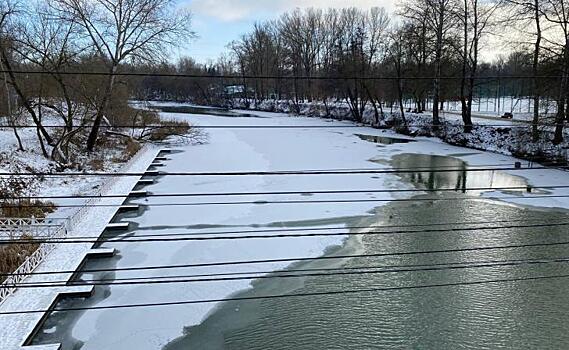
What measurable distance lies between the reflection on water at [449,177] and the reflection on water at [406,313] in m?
7.28

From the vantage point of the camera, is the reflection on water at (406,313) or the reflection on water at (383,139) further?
the reflection on water at (383,139)

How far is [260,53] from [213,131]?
105 feet

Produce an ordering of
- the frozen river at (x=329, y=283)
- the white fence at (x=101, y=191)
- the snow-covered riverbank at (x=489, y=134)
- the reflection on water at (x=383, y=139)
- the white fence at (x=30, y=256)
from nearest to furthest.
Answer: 1. the frozen river at (x=329, y=283)
2. the white fence at (x=30, y=256)
3. the white fence at (x=101, y=191)
4. the snow-covered riverbank at (x=489, y=134)
5. the reflection on water at (x=383, y=139)

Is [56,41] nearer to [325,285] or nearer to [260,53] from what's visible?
[325,285]

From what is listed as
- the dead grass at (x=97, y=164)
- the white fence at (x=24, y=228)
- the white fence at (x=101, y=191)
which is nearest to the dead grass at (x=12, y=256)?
the white fence at (x=24, y=228)

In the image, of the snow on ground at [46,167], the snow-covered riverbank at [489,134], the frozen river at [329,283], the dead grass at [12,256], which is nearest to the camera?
the frozen river at [329,283]

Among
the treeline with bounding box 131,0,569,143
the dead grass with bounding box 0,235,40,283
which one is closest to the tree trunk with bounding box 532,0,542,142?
the treeline with bounding box 131,0,569,143

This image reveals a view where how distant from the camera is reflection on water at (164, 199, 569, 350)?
8.10m

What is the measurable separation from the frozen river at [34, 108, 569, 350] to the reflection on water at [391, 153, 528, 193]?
8.9 inches

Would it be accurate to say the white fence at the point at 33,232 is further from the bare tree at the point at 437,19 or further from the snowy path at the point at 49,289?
the bare tree at the point at 437,19

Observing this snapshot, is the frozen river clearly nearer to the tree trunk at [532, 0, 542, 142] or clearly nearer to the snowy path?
the snowy path

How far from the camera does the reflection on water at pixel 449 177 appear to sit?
1974 cm

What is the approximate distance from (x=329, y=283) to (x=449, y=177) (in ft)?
43.9

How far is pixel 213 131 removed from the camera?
40562mm
